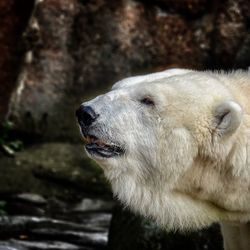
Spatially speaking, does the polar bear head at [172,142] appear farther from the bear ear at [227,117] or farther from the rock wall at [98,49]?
the rock wall at [98,49]

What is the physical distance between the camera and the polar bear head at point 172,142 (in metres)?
3.70

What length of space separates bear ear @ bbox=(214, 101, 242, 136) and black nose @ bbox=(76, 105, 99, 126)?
58cm

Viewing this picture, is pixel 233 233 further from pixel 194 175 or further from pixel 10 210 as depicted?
pixel 10 210

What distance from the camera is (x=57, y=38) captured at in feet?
27.6

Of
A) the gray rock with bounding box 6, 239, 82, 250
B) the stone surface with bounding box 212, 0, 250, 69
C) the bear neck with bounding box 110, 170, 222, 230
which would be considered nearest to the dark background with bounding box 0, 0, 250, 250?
the stone surface with bounding box 212, 0, 250, 69

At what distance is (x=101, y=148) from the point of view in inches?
149

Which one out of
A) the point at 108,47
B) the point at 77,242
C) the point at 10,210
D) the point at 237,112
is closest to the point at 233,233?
the point at 237,112

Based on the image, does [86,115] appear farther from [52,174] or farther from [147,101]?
[52,174]

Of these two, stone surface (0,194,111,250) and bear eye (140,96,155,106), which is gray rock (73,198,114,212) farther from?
bear eye (140,96,155,106)

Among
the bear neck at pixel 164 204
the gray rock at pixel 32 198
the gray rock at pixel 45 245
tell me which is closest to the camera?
the bear neck at pixel 164 204

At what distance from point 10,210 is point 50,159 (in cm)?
111

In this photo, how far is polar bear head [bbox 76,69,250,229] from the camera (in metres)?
3.70

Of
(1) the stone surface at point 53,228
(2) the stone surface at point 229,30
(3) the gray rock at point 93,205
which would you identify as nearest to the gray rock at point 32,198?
(1) the stone surface at point 53,228

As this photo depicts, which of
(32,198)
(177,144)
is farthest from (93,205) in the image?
(177,144)
